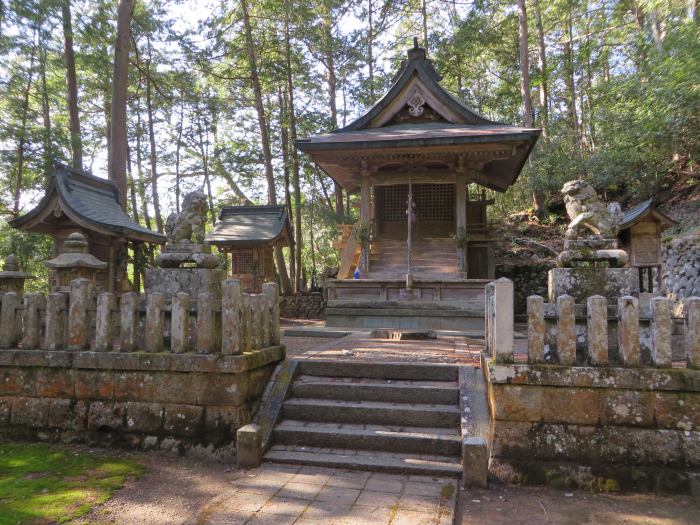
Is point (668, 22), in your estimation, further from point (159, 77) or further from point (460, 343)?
point (159, 77)

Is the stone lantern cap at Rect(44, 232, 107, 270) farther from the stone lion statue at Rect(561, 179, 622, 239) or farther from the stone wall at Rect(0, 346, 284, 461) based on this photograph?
the stone lion statue at Rect(561, 179, 622, 239)

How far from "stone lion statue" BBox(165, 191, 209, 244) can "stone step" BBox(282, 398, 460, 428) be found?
8.18 ft

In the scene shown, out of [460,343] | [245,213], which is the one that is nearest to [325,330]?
[460,343]

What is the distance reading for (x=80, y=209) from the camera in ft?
37.7

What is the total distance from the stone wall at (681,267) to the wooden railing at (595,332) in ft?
29.6

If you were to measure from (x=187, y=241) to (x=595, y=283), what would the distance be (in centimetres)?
494

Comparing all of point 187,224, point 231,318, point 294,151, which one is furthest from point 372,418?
point 294,151

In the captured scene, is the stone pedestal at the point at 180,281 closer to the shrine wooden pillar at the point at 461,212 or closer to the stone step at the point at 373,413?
the stone step at the point at 373,413

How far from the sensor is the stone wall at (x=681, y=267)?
460 inches

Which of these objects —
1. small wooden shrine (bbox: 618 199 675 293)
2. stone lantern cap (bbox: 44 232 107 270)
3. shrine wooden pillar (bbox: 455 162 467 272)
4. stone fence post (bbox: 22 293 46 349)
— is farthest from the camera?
shrine wooden pillar (bbox: 455 162 467 272)

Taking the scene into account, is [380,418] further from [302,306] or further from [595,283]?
[302,306]

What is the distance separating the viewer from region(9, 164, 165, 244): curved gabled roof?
11.4 m

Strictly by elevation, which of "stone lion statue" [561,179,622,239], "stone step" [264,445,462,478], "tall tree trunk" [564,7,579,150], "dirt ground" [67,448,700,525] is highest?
"tall tree trunk" [564,7,579,150]

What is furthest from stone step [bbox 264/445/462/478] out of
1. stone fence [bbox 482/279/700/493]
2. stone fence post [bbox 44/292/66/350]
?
stone fence post [bbox 44/292/66/350]
